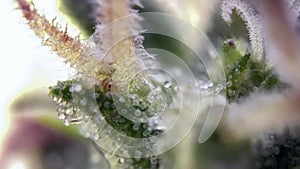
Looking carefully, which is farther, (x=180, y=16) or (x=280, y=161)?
(x=180, y=16)

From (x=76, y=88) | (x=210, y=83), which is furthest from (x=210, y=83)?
(x=76, y=88)

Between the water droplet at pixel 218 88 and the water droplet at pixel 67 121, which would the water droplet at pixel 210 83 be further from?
the water droplet at pixel 67 121

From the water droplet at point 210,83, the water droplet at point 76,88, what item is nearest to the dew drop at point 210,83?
the water droplet at point 210,83

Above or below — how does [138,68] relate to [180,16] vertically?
below

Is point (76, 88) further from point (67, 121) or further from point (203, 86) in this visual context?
point (203, 86)

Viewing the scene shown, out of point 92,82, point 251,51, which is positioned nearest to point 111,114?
point 92,82

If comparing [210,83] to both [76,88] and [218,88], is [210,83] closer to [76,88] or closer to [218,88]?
[218,88]

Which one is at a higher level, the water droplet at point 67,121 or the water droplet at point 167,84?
the water droplet at point 167,84

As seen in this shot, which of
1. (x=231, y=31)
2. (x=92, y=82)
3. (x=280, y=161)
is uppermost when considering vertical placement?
(x=231, y=31)

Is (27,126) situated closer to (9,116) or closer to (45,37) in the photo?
(9,116)

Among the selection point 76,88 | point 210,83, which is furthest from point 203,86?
point 76,88
